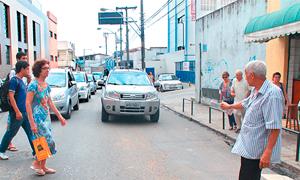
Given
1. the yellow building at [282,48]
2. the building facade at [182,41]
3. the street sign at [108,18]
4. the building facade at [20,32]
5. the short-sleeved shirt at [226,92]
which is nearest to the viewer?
the short-sleeved shirt at [226,92]

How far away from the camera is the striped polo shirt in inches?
133

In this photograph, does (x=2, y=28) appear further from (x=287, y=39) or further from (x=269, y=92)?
(x=269, y=92)

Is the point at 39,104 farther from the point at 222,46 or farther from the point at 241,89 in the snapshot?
the point at 222,46

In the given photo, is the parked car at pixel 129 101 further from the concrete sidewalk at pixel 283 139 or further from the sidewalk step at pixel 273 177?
the sidewalk step at pixel 273 177

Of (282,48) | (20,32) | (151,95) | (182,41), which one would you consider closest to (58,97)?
(151,95)

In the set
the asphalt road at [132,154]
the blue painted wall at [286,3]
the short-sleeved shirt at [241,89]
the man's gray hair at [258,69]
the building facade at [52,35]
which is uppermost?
A: the building facade at [52,35]

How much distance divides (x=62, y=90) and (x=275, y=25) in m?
7.13

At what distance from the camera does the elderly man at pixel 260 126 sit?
338cm

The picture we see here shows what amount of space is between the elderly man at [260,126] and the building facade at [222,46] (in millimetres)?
8168

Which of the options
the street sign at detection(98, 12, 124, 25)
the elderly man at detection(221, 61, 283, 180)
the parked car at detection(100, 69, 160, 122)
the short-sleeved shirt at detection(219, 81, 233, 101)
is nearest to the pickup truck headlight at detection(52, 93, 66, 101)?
the parked car at detection(100, 69, 160, 122)

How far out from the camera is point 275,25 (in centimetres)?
865

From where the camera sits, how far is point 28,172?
566 centimetres

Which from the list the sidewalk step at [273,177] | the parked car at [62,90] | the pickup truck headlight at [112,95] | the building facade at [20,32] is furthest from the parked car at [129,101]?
the building facade at [20,32]

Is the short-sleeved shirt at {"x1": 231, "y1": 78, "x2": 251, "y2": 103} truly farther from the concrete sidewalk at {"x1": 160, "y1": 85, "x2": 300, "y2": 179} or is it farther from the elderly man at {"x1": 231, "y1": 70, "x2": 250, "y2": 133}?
the concrete sidewalk at {"x1": 160, "y1": 85, "x2": 300, "y2": 179}
